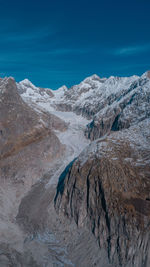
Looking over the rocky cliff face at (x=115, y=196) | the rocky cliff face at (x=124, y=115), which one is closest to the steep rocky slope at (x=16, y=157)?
the rocky cliff face at (x=115, y=196)

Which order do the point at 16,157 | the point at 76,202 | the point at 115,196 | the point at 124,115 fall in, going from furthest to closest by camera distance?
the point at 124,115, the point at 16,157, the point at 76,202, the point at 115,196

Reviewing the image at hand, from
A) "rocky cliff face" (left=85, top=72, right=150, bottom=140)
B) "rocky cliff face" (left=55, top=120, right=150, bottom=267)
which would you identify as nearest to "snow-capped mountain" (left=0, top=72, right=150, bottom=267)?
"rocky cliff face" (left=55, top=120, right=150, bottom=267)

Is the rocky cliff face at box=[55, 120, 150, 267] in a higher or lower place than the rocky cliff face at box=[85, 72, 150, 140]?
lower

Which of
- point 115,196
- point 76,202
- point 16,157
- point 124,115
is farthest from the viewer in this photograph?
point 124,115

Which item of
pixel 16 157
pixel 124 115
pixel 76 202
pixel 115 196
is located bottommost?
pixel 76 202

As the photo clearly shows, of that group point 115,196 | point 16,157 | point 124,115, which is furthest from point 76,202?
point 124,115

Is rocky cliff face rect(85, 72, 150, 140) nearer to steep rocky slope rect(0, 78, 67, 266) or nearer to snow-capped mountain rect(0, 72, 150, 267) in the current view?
steep rocky slope rect(0, 78, 67, 266)

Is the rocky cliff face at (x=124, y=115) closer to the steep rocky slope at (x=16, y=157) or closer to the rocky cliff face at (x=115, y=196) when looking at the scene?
the steep rocky slope at (x=16, y=157)

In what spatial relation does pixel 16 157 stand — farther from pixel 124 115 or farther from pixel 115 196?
pixel 124 115

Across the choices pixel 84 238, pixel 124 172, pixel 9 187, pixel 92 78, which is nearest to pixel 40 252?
→ pixel 84 238
